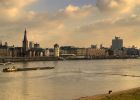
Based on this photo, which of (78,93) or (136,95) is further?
(78,93)

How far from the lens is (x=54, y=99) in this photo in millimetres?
47656

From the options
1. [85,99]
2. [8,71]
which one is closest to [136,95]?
[85,99]

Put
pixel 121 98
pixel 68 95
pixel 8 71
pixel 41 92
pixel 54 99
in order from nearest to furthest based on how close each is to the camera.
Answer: pixel 121 98 < pixel 54 99 < pixel 68 95 < pixel 41 92 < pixel 8 71

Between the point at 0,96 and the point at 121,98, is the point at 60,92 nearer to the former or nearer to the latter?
the point at 0,96

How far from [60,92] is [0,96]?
966 centimetres

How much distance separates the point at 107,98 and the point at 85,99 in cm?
255

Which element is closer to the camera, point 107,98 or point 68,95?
point 107,98

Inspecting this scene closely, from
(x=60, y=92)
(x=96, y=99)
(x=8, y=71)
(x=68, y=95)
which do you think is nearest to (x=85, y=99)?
(x=96, y=99)

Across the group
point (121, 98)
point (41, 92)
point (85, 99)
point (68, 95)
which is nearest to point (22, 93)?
point (41, 92)

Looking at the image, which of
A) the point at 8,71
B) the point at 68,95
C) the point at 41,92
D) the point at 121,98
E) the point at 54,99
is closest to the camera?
the point at 121,98

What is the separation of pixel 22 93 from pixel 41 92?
9.46 ft

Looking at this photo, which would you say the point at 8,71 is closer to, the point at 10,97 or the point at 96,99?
the point at 10,97

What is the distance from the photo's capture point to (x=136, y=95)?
43.2 m

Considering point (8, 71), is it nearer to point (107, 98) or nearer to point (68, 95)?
point (68, 95)
